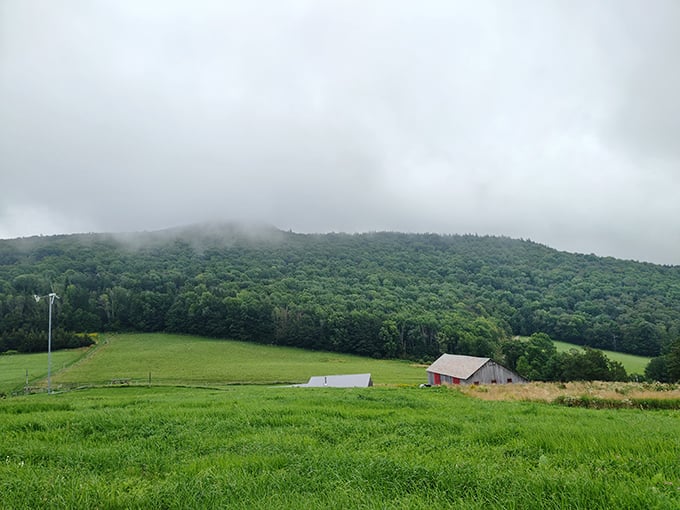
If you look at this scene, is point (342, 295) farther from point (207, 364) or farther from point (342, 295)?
point (207, 364)

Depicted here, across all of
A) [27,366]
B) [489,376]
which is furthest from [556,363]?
[27,366]

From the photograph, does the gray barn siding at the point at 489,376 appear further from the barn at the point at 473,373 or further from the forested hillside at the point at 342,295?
the forested hillside at the point at 342,295

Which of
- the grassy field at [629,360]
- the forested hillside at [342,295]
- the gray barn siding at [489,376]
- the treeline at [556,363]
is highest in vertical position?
the forested hillside at [342,295]

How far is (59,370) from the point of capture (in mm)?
Result: 61781

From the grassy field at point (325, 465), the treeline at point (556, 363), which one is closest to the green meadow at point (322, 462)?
the grassy field at point (325, 465)

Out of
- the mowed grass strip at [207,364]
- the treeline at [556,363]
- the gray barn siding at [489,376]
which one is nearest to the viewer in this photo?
the gray barn siding at [489,376]

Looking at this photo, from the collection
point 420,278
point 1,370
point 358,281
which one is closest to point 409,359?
point 358,281

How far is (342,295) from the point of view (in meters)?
122

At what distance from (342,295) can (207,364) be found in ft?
191

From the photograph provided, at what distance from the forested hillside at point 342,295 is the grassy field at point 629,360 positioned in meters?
3.87

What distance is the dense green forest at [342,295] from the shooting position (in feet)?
315

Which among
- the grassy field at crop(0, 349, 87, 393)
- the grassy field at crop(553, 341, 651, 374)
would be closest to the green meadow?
the grassy field at crop(0, 349, 87, 393)

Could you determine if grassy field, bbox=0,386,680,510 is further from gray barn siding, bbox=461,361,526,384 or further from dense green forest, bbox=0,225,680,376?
dense green forest, bbox=0,225,680,376

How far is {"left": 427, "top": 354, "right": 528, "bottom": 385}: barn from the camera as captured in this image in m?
50.1
